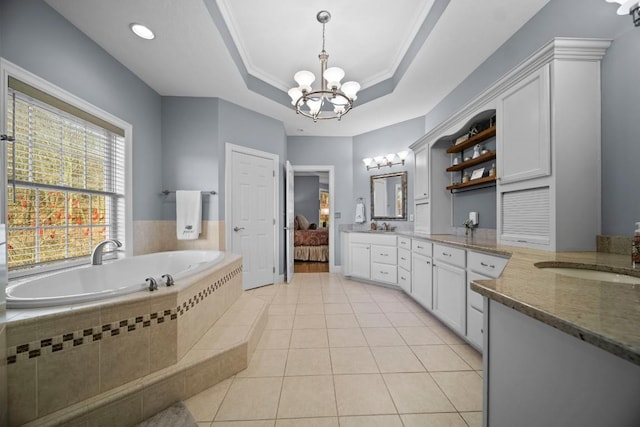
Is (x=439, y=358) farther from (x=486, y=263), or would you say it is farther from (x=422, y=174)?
(x=422, y=174)

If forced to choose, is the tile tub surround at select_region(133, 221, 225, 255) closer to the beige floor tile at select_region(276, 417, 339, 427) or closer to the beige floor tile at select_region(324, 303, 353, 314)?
the beige floor tile at select_region(324, 303, 353, 314)

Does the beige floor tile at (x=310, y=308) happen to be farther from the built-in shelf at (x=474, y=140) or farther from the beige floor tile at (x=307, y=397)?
the built-in shelf at (x=474, y=140)

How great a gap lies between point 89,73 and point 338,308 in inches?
126

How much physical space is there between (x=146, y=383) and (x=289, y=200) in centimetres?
280

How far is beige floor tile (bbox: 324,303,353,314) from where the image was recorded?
2.69 m

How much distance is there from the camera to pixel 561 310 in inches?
21.3

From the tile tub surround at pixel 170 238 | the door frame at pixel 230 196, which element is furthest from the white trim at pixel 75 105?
the door frame at pixel 230 196

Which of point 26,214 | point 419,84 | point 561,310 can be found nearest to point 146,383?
point 26,214

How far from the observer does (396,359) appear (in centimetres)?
181

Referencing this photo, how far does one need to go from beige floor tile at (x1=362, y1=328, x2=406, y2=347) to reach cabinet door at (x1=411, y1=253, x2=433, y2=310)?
0.55 m

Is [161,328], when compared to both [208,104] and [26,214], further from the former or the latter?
[208,104]

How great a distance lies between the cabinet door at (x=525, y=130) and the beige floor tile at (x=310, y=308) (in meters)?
2.13

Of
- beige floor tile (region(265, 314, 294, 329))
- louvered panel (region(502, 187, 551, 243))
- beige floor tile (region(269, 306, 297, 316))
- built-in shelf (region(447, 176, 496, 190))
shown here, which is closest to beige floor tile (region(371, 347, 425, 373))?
beige floor tile (region(265, 314, 294, 329))

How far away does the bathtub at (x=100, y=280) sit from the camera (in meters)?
1.21
